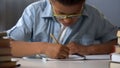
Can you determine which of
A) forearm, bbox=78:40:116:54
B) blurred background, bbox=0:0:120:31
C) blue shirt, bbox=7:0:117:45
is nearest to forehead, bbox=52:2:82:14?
blue shirt, bbox=7:0:117:45

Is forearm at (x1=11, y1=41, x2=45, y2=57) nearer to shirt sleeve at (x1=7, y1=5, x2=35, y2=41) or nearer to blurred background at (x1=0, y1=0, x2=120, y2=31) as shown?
shirt sleeve at (x1=7, y1=5, x2=35, y2=41)

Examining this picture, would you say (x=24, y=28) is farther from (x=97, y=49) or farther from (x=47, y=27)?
(x=97, y=49)

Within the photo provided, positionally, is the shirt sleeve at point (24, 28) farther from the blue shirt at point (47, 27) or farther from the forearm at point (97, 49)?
the forearm at point (97, 49)

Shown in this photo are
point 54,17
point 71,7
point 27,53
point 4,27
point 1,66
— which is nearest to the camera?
point 1,66

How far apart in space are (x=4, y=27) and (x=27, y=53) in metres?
1.47

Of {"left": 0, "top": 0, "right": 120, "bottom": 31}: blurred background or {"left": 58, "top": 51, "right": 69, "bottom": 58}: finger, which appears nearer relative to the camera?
{"left": 58, "top": 51, "right": 69, "bottom": 58}: finger

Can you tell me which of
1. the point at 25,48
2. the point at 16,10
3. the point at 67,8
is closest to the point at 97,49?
the point at 67,8

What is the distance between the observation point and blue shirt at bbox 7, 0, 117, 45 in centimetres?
211

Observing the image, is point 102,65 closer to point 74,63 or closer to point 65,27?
point 74,63

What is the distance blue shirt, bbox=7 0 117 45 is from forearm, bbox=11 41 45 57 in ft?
0.61

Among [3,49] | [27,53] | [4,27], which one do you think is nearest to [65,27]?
[27,53]

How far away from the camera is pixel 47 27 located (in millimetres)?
2141

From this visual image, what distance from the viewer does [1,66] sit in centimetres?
115

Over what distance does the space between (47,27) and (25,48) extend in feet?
1.13
